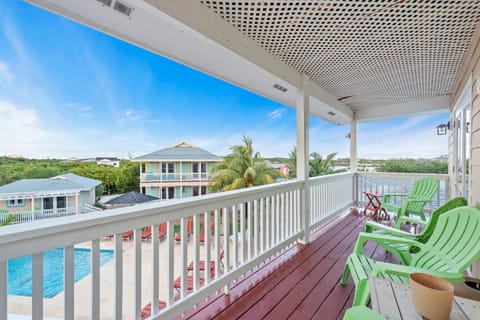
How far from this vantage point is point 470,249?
1.57 m

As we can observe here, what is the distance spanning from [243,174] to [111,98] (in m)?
7.91

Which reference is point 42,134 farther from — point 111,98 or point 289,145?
point 289,145

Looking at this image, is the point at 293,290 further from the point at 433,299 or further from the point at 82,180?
the point at 82,180

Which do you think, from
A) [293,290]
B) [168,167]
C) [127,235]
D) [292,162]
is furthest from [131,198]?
[292,162]

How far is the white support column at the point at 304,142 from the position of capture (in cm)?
355

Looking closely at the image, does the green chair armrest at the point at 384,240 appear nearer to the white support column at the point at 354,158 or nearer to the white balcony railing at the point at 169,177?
the white balcony railing at the point at 169,177

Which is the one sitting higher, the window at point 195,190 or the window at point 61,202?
the window at point 61,202

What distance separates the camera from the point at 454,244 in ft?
5.64

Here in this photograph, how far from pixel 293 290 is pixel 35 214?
217 centimetres

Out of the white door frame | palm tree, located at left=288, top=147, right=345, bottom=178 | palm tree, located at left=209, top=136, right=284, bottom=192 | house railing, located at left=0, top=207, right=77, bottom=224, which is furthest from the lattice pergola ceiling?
palm tree, located at left=288, top=147, right=345, bottom=178

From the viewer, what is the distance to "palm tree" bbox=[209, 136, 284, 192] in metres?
11.2

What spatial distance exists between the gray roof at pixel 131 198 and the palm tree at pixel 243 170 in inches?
353

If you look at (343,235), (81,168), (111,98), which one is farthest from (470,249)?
(111,98)

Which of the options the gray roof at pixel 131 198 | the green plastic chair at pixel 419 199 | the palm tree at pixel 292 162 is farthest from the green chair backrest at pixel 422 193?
the palm tree at pixel 292 162
